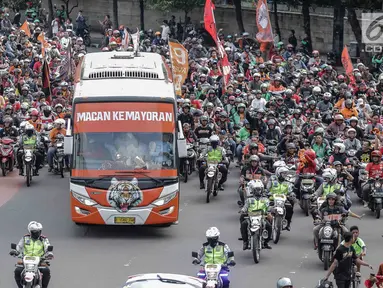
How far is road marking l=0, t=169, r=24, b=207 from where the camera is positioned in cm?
3059

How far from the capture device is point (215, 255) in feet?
69.7

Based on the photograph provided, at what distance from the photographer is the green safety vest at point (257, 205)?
24.4 meters

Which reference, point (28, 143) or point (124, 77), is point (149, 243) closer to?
point (124, 77)

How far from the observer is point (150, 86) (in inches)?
1072

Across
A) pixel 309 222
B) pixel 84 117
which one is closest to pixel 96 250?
pixel 84 117

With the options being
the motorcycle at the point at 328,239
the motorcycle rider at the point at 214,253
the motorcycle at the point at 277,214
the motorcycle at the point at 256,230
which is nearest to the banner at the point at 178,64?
the motorcycle at the point at 277,214

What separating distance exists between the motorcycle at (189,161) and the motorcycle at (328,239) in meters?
8.95

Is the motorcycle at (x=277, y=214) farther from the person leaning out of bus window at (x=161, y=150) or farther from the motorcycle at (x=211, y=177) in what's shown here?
the motorcycle at (x=211, y=177)

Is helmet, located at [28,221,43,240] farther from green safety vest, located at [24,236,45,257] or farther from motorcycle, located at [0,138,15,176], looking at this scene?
motorcycle, located at [0,138,15,176]

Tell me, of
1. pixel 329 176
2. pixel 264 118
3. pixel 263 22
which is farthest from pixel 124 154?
pixel 263 22

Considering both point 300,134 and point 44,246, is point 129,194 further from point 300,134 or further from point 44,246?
point 300,134

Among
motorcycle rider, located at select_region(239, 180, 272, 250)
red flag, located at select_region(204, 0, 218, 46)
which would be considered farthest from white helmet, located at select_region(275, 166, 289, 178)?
red flag, located at select_region(204, 0, 218, 46)

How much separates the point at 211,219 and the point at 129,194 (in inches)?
128

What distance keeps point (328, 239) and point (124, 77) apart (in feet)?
21.5
